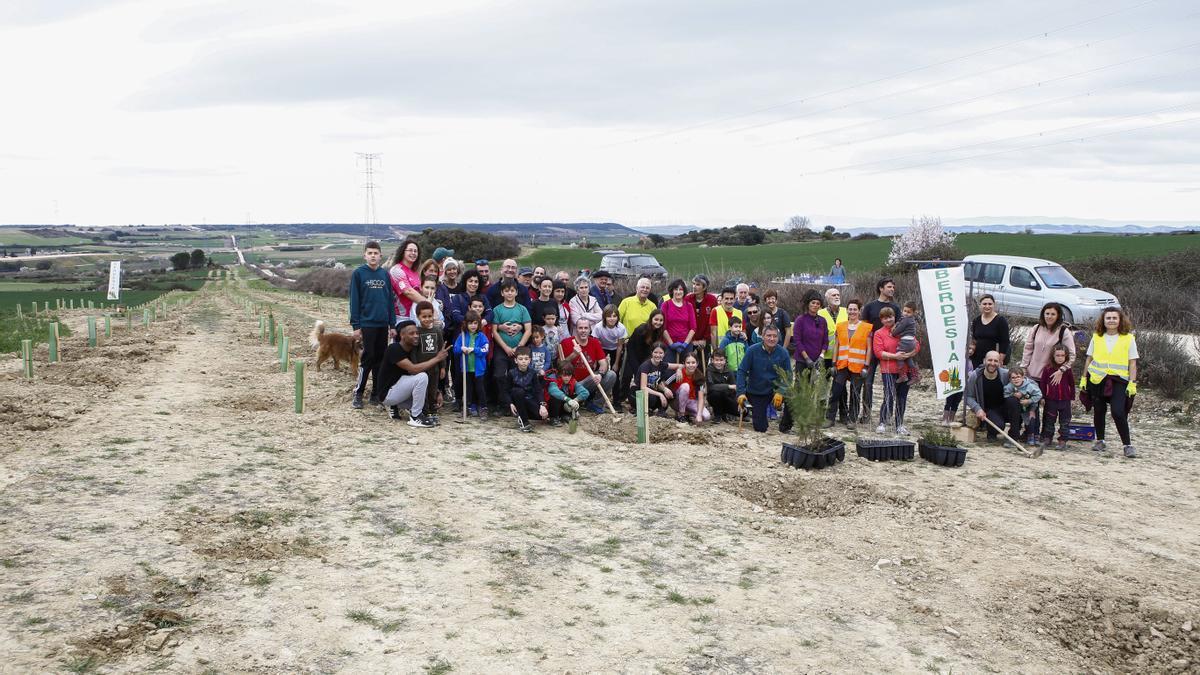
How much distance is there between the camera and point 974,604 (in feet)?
17.6

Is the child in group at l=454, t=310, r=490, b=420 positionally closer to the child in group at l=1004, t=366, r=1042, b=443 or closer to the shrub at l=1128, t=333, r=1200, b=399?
the child in group at l=1004, t=366, r=1042, b=443

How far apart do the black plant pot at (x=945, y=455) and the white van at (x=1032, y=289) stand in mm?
10060

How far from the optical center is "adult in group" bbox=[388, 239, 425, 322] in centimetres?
998

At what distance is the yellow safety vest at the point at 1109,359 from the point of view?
9.12 m

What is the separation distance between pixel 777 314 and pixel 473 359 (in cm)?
383

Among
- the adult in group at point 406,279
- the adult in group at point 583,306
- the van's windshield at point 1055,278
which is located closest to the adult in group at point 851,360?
the adult in group at point 583,306

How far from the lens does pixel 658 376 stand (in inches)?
413

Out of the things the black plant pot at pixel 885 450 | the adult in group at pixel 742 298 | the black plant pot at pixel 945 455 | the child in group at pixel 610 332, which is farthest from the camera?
the adult in group at pixel 742 298

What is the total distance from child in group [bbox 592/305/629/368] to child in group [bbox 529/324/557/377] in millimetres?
842

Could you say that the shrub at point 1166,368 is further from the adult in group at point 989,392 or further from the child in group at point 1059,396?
the adult in group at point 989,392

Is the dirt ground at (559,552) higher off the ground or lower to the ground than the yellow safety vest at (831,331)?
lower

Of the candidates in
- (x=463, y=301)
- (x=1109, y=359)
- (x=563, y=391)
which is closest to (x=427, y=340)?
(x=463, y=301)

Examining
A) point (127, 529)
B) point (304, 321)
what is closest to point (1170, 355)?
point (127, 529)

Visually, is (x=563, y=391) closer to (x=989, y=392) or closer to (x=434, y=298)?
(x=434, y=298)
